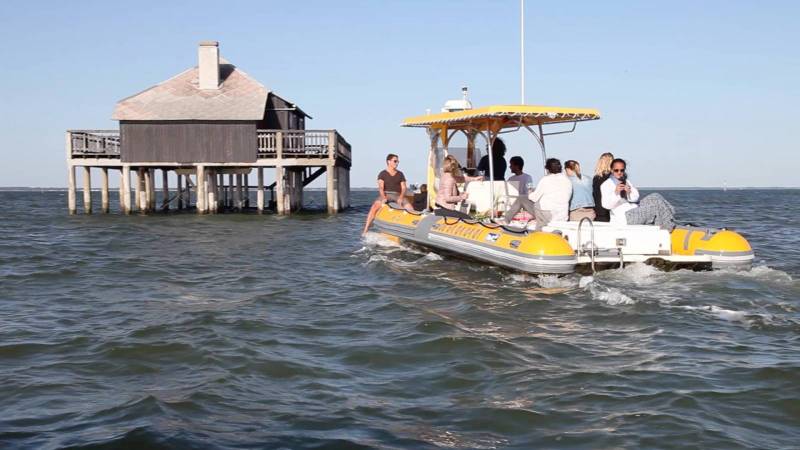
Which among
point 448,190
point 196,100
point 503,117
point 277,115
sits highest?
point 196,100

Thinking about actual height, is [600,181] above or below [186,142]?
below

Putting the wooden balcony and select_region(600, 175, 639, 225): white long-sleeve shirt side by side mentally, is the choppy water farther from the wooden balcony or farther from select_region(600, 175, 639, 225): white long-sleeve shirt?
the wooden balcony

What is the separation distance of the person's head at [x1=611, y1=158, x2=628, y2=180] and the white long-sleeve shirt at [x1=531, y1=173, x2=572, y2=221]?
681mm

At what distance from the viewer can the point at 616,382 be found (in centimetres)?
616

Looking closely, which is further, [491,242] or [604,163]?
[604,163]

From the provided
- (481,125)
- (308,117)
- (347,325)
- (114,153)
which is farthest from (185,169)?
(347,325)

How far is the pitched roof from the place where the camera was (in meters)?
31.5

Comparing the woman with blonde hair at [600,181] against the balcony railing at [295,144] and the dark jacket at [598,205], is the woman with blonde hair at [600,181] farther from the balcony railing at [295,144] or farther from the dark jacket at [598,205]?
the balcony railing at [295,144]

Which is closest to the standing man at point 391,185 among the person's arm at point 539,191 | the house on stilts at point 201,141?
the person's arm at point 539,191

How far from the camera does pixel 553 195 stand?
12.0 meters

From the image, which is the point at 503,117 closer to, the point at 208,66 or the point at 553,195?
the point at 553,195

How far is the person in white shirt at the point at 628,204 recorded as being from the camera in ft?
38.3

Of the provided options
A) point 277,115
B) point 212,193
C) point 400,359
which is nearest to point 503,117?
point 400,359

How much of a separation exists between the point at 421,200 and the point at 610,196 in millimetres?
5933
